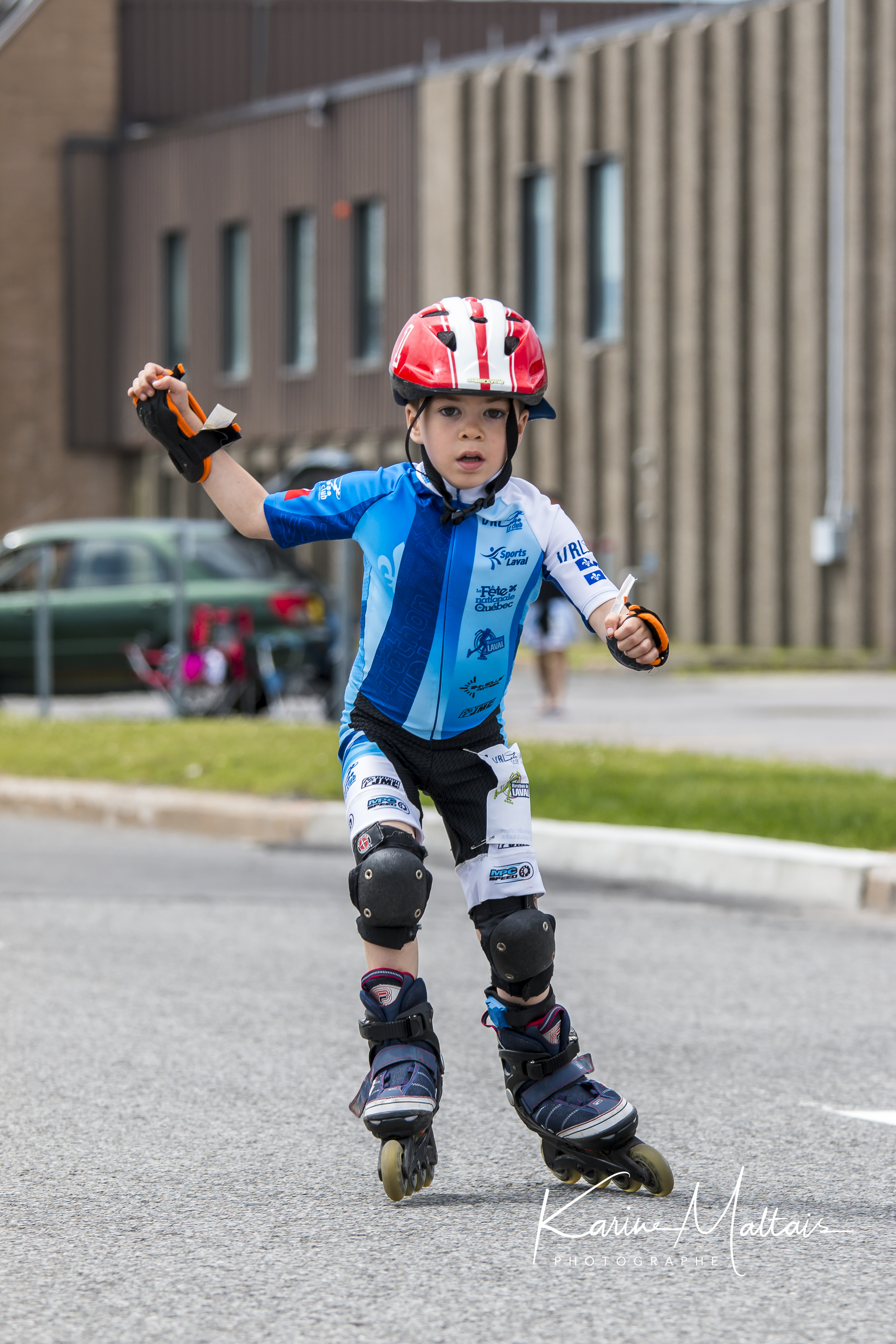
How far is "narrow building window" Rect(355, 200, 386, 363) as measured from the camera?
32719 millimetres

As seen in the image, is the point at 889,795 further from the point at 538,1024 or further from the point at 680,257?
the point at 680,257

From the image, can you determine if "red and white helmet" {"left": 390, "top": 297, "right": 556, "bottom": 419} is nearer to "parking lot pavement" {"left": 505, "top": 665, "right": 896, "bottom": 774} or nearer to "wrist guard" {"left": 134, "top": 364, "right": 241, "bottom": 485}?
"wrist guard" {"left": 134, "top": 364, "right": 241, "bottom": 485}

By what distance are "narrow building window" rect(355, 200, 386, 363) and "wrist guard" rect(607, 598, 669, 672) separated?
2855cm

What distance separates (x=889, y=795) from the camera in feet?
35.5

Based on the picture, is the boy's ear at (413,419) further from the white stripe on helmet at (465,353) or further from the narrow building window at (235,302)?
the narrow building window at (235,302)

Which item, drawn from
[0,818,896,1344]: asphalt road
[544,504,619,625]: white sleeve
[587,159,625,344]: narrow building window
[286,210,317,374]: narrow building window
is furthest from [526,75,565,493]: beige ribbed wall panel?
[544,504,619,625]: white sleeve

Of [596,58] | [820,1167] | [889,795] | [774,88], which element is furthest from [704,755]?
[596,58]

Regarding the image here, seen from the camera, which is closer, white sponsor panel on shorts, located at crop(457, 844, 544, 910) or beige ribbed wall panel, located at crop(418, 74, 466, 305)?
white sponsor panel on shorts, located at crop(457, 844, 544, 910)

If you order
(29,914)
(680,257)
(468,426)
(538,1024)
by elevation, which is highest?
(680,257)

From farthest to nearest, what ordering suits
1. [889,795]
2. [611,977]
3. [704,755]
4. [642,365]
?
1. [642,365]
2. [704,755]
3. [889,795]
4. [611,977]

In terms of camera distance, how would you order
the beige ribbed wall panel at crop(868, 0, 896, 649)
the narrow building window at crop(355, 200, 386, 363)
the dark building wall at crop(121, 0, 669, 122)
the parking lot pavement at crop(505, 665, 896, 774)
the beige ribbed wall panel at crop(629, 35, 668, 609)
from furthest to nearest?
the dark building wall at crop(121, 0, 669, 122) → the narrow building window at crop(355, 200, 386, 363) → the beige ribbed wall panel at crop(629, 35, 668, 609) → the beige ribbed wall panel at crop(868, 0, 896, 649) → the parking lot pavement at crop(505, 665, 896, 774)

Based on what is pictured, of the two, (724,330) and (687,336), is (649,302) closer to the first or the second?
(687,336)

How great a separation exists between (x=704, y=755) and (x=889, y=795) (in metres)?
2.20

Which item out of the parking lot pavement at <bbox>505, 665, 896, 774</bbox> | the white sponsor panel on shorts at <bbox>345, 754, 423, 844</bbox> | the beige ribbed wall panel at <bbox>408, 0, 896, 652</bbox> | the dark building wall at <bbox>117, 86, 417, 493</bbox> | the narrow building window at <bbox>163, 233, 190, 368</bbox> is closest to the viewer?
the white sponsor panel on shorts at <bbox>345, 754, 423, 844</bbox>
